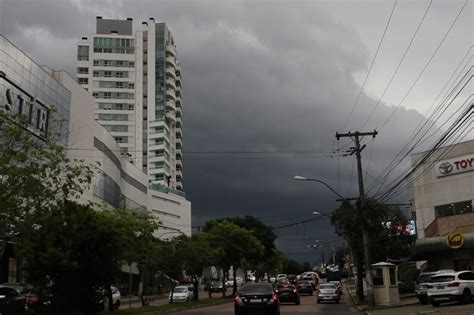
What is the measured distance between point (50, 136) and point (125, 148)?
106 m

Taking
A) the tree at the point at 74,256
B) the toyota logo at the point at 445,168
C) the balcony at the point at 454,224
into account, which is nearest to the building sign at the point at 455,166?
the toyota logo at the point at 445,168

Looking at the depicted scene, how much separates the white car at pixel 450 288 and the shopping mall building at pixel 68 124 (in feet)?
58.1

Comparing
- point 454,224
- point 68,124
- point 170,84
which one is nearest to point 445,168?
point 454,224

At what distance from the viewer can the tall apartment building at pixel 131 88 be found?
430 feet

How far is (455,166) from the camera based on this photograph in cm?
5231

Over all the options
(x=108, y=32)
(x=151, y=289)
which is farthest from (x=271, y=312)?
(x=108, y=32)

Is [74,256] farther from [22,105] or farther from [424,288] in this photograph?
[22,105]

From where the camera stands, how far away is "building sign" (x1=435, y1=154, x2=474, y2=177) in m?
51.2

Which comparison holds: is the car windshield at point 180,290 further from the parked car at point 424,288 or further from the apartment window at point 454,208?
the apartment window at point 454,208

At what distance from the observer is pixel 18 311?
67.6ft

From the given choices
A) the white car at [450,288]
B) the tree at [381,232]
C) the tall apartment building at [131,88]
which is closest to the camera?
the white car at [450,288]

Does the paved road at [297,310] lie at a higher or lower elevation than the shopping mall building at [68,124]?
lower

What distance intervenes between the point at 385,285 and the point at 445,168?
22.7 meters

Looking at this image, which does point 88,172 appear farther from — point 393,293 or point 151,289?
point 151,289
